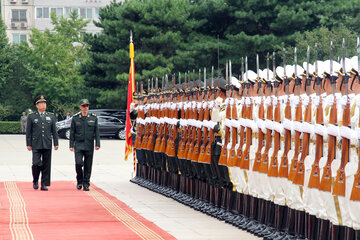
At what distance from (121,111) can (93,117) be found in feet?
80.9

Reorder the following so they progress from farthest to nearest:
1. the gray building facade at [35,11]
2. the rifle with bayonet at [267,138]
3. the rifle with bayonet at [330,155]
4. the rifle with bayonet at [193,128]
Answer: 1. the gray building facade at [35,11]
2. the rifle with bayonet at [193,128]
3. the rifle with bayonet at [267,138]
4. the rifle with bayonet at [330,155]

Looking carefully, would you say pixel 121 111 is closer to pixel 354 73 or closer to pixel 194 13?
pixel 194 13

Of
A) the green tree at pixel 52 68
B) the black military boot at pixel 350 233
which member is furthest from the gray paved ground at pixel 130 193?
the green tree at pixel 52 68

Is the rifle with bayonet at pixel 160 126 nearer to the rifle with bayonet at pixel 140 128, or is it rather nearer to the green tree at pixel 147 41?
the rifle with bayonet at pixel 140 128

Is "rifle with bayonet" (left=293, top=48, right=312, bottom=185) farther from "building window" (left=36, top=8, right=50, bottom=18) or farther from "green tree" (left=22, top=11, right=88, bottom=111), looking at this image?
"building window" (left=36, top=8, right=50, bottom=18)

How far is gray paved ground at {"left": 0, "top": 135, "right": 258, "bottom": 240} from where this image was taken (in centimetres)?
1042

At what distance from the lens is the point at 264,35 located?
37.8m

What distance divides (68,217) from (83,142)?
454 cm

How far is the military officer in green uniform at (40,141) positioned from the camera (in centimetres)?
1578

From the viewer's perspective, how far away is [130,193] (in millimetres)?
15359

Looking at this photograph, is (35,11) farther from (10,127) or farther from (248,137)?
(248,137)

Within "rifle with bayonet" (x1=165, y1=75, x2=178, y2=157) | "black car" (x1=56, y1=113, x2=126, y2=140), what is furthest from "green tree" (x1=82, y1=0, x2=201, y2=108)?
"rifle with bayonet" (x1=165, y1=75, x2=178, y2=157)

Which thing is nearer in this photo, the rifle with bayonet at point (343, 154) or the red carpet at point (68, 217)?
the rifle with bayonet at point (343, 154)

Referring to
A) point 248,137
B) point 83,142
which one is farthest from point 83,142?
point 248,137
